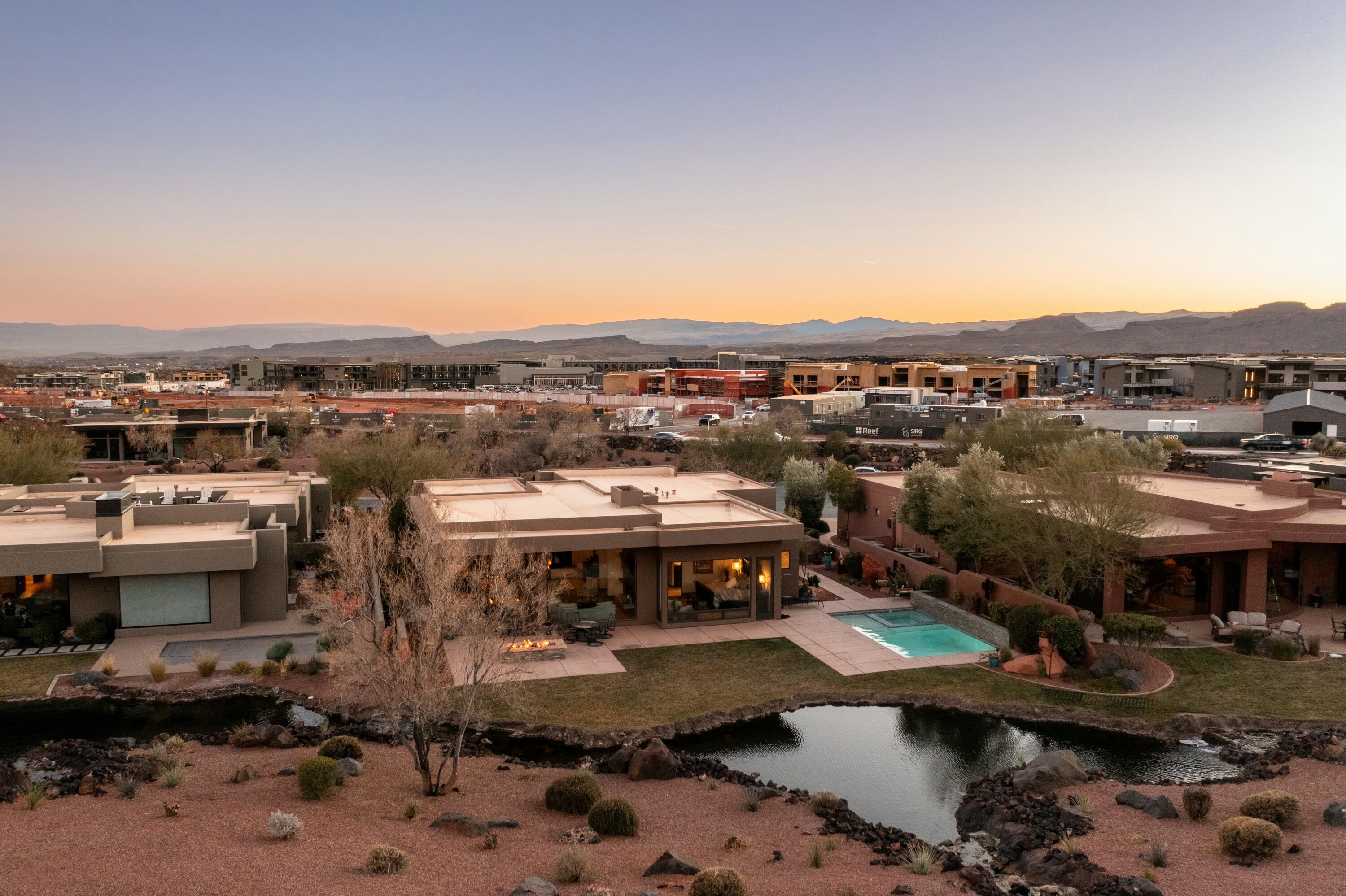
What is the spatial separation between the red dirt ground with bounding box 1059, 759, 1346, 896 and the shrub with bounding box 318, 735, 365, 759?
1245 centimetres

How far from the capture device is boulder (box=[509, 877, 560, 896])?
38.9 ft

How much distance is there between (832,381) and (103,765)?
12316cm

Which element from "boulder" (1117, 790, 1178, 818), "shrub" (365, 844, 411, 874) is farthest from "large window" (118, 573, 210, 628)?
"boulder" (1117, 790, 1178, 818)

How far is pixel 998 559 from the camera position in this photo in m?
29.7

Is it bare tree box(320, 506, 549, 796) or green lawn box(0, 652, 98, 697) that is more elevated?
bare tree box(320, 506, 549, 796)

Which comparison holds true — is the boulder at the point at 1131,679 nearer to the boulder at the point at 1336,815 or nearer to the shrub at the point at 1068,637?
the shrub at the point at 1068,637

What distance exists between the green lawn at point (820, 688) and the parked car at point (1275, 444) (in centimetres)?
4996

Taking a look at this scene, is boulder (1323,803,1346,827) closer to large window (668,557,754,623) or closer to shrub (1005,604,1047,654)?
shrub (1005,604,1047,654)

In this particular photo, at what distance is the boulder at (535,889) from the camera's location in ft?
38.9

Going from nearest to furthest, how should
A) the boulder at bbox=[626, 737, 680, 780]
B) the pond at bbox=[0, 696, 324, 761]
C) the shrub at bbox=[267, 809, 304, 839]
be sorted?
the shrub at bbox=[267, 809, 304, 839] → the boulder at bbox=[626, 737, 680, 780] → the pond at bbox=[0, 696, 324, 761]

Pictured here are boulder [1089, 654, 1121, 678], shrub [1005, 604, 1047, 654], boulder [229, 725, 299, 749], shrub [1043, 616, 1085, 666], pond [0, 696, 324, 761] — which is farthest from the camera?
shrub [1005, 604, 1047, 654]

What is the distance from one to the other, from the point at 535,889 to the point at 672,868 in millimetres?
2091

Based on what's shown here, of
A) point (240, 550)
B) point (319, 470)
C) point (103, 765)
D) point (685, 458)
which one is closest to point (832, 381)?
point (685, 458)

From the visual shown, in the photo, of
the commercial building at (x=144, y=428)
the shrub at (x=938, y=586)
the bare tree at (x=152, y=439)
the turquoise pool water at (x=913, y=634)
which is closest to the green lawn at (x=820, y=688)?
the turquoise pool water at (x=913, y=634)
